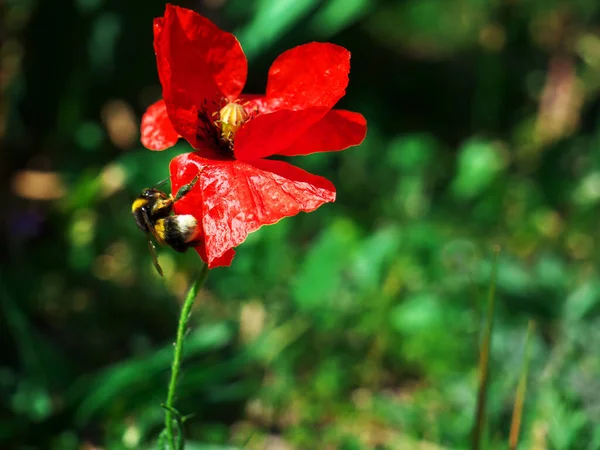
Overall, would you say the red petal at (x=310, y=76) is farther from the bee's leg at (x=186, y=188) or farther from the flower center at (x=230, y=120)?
the bee's leg at (x=186, y=188)

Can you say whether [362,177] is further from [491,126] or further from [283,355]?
[283,355]

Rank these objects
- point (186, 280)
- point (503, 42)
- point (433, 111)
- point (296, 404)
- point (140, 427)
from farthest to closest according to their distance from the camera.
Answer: point (433, 111)
point (503, 42)
point (186, 280)
point (296, 404)
point (140, 427)

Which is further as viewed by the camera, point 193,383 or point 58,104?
point 58,104

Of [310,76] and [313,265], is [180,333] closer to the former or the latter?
[310,76]

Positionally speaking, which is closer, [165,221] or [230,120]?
[165,221]

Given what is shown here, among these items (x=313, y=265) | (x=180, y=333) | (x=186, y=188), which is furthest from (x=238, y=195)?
(x=313, y=265)

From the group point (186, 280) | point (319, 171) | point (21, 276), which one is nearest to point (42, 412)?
point (21, 276)

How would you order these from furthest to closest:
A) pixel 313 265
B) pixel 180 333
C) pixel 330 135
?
pixel 313 265, pixel 330 135, pixel 180 333
